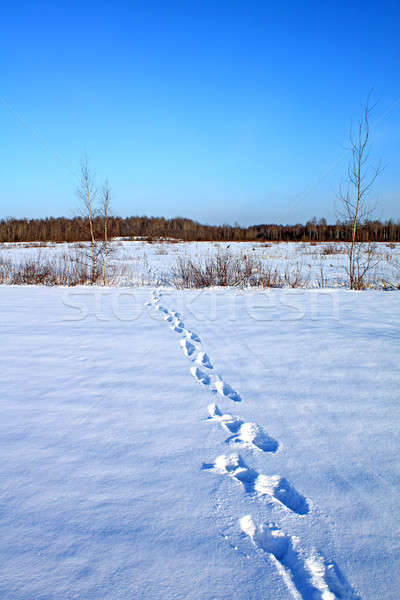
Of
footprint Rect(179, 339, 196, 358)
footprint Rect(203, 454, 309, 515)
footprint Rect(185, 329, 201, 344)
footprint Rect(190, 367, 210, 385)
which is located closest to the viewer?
footprint Rect(203, 454, 309, 515)

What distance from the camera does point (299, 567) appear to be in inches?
43.7

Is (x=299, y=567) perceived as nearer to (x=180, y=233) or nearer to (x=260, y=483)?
(x=260, y=483)

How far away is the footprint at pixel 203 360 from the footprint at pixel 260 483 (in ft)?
4.63

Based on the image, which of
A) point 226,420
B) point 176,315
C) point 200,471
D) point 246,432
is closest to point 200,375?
point 226,420

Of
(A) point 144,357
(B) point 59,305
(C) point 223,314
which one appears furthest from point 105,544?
(B) point 59,305

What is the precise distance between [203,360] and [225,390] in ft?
2.37

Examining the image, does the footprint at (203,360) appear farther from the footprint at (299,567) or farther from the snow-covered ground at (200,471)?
the footprint at (299,567)

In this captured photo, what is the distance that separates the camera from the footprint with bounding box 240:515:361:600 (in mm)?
1028

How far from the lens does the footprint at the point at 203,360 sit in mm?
3132

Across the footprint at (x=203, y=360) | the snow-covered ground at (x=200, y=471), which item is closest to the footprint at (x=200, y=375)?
the snow-covered ground at (x=200, y=471)

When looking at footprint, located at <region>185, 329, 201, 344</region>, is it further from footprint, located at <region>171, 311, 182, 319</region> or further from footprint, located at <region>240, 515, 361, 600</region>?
footprint, located at <region>240, 515, 361, 600</region>

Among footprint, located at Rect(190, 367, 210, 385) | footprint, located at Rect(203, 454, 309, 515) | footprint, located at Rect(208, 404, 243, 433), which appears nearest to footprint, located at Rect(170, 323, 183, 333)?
footprint, located at Rect(190, 367, 210, 385)

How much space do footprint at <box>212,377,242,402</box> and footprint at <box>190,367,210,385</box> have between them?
3.0 inches

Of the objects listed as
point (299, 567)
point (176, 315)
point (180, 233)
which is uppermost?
point (180, 233)
